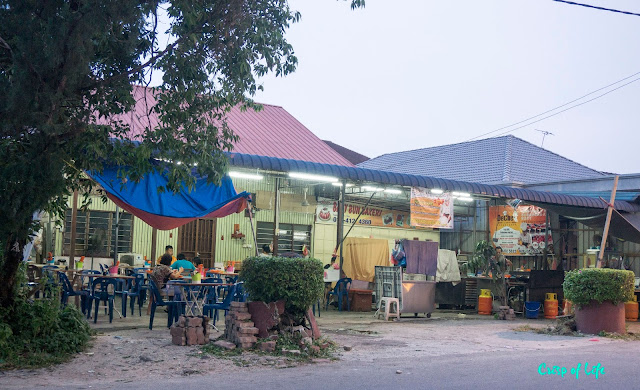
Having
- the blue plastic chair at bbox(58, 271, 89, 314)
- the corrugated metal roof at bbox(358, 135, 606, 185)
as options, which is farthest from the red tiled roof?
the blue plastic chair at bbox(58, 271, 89, 314)

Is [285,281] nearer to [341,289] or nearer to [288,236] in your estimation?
[341,289]

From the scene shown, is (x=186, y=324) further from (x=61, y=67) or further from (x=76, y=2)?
(x=76, y=2)

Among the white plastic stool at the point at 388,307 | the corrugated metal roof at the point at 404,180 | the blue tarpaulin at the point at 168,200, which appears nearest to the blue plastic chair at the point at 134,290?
the blue tarpaulin at the point at 168,200

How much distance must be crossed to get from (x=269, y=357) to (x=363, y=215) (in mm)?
13822

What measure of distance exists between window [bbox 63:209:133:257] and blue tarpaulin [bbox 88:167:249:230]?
24.7 ft

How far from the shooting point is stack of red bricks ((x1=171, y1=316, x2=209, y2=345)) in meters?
8.98

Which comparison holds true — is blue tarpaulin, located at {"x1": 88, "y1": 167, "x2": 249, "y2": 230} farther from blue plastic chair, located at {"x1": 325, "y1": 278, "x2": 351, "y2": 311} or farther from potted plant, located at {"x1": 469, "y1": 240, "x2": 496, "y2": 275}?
potted plant, located at {"x1": 469, "y1": 240, "x2": 496, "y2": 275}

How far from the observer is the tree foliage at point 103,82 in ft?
22.7

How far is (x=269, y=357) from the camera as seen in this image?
821cm

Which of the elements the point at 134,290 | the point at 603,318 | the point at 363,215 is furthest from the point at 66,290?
the point at 363,215

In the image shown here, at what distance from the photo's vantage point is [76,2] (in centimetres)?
729

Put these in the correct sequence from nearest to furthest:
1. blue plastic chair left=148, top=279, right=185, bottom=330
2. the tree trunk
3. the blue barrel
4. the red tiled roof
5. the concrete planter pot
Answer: the tree trunk < blue plastic chair left=148, top=279, right=185, bottom=330 < the concrete planter pot < the blue barrel < the red tiled roof

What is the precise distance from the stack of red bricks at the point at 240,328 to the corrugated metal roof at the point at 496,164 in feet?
49.0

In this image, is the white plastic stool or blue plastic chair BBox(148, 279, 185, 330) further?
the white plastic stool
